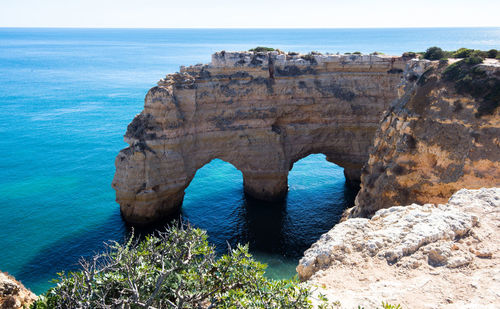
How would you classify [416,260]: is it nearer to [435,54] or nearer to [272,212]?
[435,54]

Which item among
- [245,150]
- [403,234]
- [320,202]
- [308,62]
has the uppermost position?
[308,62]

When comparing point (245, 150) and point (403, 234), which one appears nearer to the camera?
point (403, 234)

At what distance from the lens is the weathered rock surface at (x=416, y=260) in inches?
394

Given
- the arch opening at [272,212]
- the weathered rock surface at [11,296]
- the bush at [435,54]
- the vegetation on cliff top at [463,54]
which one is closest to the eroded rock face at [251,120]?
the arch opening at [272,212]

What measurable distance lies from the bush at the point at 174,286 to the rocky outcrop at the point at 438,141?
46.6 ft

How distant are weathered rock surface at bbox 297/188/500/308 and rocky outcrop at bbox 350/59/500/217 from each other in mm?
7317

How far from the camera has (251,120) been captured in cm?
3850

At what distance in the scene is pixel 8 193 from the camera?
41.3 meters

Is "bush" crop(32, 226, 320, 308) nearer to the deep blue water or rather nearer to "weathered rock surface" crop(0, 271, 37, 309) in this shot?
"weathered rock surface" crop(0, 271, 37, 309)

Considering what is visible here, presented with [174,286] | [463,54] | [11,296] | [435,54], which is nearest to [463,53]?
[463,54]

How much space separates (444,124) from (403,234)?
41.1 ft

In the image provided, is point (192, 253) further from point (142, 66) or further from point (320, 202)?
point (142, 66)

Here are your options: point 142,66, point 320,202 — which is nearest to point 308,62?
point 320,202

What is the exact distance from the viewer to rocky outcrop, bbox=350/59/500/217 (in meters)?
20.9
